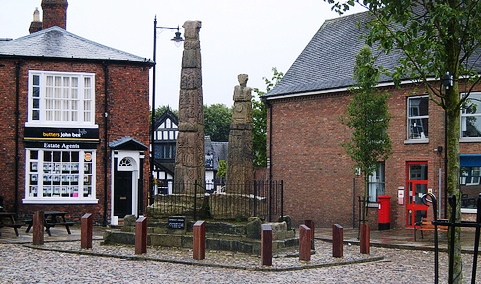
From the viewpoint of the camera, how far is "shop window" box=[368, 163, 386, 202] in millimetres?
32884

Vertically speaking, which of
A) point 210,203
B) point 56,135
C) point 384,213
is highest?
point 56,135

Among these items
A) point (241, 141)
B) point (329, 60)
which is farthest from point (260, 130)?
point (241, 141)

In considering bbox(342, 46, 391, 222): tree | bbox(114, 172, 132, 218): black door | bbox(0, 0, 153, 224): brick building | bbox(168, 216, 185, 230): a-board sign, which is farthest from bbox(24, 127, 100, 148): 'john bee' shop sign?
bbox(168, 216, 185, 230): a-board sign

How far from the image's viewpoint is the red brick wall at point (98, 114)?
30266 mm

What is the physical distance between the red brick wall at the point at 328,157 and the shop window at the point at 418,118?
245mm

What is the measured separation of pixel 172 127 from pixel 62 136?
43.8 meters

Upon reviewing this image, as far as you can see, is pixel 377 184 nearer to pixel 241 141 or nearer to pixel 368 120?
pixel 368 120

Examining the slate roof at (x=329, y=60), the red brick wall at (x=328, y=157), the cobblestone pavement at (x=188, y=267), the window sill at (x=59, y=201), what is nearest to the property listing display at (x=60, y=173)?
the window sill at (x=59, y=201)

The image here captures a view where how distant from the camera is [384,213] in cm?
3070

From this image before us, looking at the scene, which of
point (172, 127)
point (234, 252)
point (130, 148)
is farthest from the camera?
point (172, 127)

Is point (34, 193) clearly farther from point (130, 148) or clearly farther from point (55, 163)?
point (130, 148)

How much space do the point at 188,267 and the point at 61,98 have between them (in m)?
16.1

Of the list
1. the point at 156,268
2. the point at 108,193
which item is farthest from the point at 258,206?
the point at 108,193

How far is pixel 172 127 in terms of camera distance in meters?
74.7
